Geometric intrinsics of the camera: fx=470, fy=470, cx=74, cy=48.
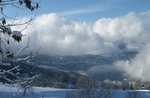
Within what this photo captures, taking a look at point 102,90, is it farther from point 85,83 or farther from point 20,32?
point 20,32

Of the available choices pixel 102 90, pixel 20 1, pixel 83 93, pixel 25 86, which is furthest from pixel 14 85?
pixel 102 90

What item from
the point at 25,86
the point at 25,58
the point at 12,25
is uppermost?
the point at 12,25

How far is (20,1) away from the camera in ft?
24.6

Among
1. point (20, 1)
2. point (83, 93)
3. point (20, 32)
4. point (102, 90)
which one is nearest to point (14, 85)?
point (20, 32)

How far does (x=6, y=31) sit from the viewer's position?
761 cm

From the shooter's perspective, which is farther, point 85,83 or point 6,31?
point 85,83

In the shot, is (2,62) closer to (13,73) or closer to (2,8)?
(13,73)

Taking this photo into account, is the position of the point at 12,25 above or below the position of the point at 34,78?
above

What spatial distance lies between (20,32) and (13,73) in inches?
29.8

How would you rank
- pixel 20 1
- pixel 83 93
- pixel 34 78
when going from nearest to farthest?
pixel 20 1
pixel 34 78
pixel 83 93

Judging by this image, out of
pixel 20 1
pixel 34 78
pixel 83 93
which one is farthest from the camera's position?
pixel 83 93

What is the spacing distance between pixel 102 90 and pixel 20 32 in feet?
223

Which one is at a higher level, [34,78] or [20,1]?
[20,1]

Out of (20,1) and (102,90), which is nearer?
(20,1)
